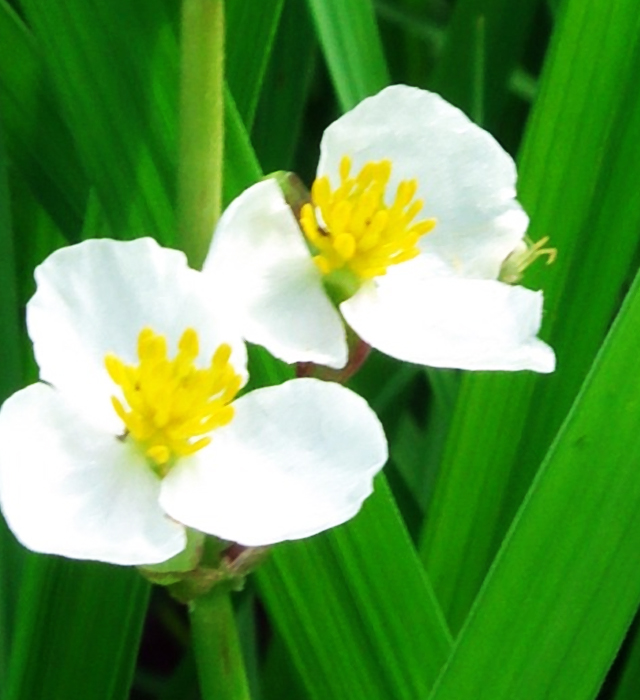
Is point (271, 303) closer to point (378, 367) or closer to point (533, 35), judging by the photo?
point (378, 367)

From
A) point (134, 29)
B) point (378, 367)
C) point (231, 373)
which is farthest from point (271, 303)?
point (378, 367)

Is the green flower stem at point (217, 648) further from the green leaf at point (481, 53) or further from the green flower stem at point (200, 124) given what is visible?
the green leaf at point (481, 53)

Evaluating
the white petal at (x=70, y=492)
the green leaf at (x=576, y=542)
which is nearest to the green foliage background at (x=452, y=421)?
the green leaf at (x=576, y=542)

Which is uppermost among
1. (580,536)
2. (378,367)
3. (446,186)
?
(446,186)

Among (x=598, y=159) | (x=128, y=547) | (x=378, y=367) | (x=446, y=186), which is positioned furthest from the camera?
(x=378, y=367)

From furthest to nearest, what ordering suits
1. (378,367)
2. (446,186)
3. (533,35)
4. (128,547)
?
(533,35)
(378,367)
(446,186)
(128,547)

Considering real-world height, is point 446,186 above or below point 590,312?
above
